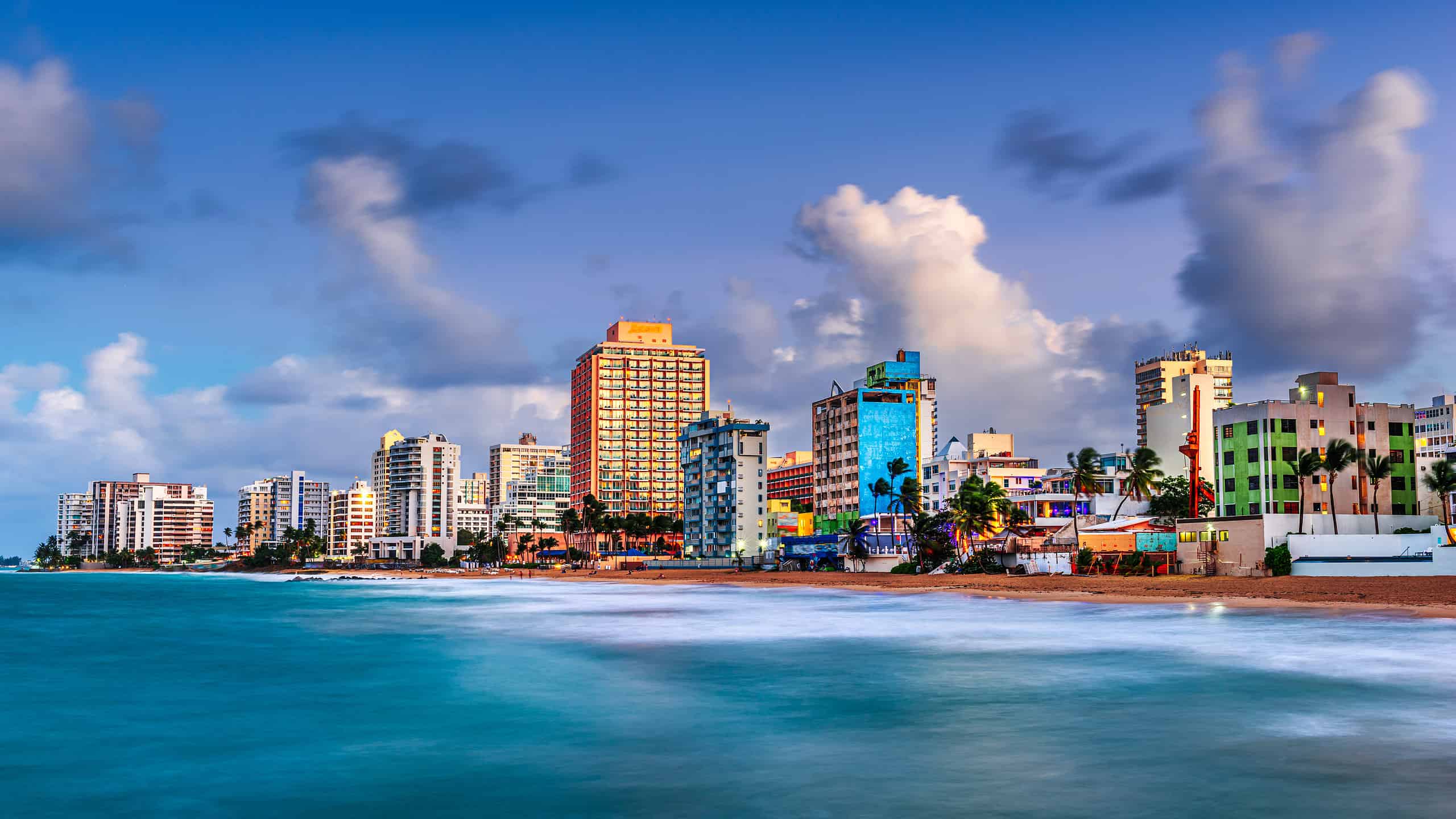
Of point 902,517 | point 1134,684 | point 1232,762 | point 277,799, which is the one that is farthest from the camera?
point 902,517

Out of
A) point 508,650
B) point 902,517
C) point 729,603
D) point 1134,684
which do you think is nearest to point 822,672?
point 1134,684

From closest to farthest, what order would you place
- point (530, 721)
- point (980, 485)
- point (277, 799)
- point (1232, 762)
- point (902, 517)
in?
1. point (277, 799)
2. point (1232, 762)
3. point (530, 721)
4. point (980, 485)
5. point (902, 517)

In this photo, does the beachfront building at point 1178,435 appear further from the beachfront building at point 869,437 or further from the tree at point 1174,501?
the beachfront building at point 869,437

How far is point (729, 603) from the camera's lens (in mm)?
98938

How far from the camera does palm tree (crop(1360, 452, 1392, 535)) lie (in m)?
103

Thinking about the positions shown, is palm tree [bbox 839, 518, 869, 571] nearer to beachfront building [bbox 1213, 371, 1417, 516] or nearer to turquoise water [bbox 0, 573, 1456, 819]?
beachfront building [bbox 1213, 371, 1417, 516]

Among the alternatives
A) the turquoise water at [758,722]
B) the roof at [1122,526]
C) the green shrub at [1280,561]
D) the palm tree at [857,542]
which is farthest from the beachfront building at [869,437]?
the turquoise water at [758,722]

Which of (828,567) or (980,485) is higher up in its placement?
(980,485)

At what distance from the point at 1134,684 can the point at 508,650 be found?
30649 millimetres

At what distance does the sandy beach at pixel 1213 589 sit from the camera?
69562 mm

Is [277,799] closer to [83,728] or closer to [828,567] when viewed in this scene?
[83,728]

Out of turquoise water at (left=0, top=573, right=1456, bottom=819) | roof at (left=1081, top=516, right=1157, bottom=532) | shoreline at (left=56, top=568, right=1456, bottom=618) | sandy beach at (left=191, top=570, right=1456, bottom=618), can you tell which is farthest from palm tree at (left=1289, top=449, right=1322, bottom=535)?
turquoise water at (left=0, top=573, right=1456, bottom=819)

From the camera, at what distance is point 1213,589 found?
8306 centimetres

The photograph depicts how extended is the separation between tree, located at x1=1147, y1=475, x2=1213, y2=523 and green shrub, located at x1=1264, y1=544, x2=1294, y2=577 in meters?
38.0
